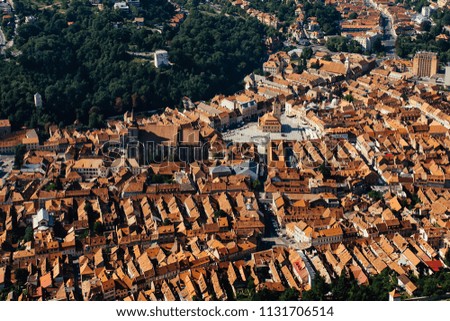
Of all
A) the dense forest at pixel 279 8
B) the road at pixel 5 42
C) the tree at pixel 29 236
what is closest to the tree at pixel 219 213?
the tree at pixel 29 236

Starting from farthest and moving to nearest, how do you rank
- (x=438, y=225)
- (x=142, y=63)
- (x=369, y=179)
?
(x=142, y=63)
(x=369, y=179)
(x=438, y=225)

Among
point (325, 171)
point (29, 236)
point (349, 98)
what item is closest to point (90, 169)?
point (29, 236)

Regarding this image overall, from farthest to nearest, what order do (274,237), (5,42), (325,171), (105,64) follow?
(5,42), (105,64), (325,171), (274,237)

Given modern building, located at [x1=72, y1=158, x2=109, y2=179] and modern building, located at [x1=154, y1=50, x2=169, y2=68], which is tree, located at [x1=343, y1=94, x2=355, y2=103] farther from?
modern building, located at [x1=72, y1=158, x2=109, y2=179]

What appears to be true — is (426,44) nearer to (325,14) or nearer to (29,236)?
(325,14)
